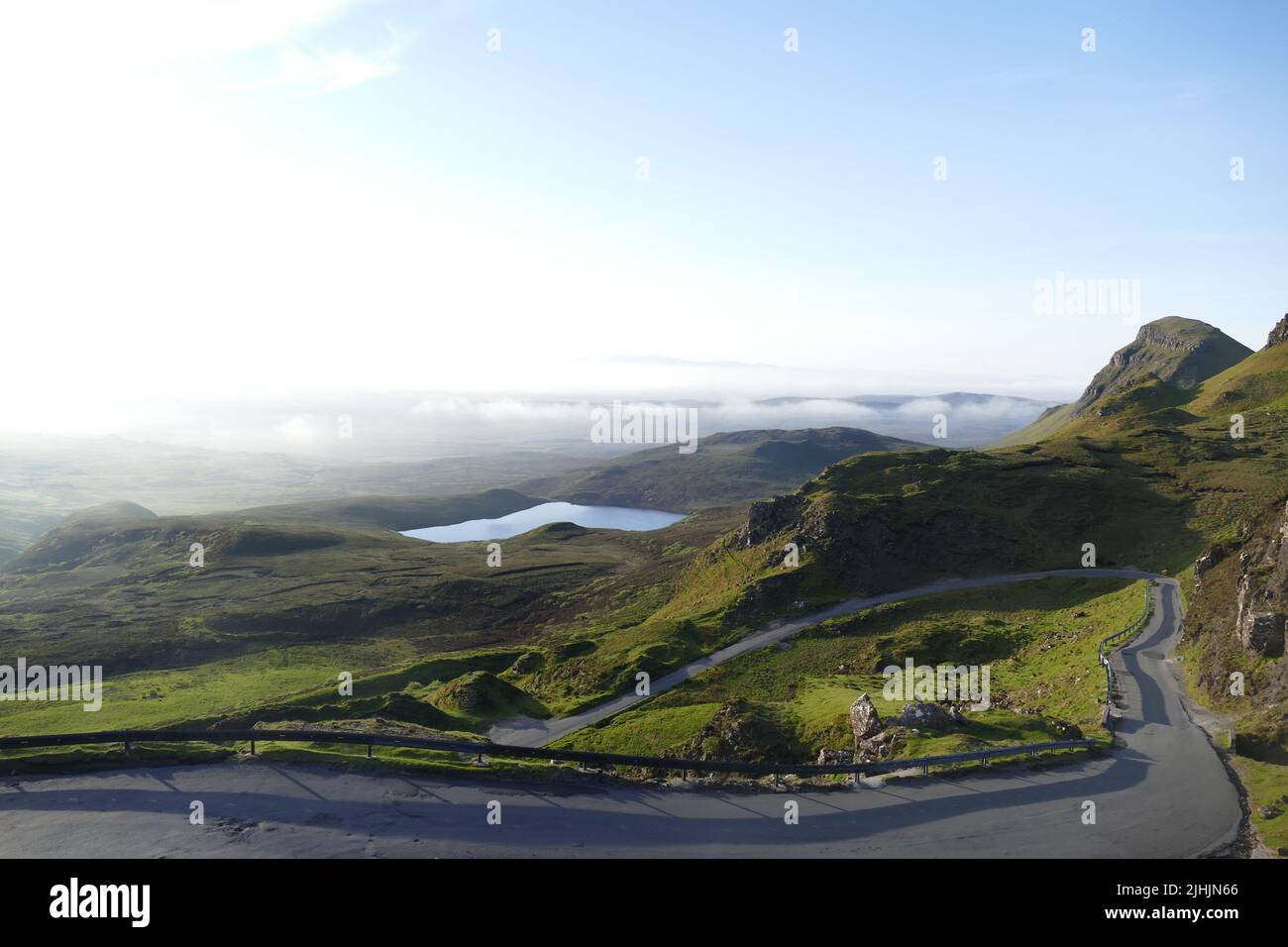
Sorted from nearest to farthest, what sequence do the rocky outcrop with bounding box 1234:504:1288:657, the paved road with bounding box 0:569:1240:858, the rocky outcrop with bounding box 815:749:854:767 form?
the paved road with bounding box 0:569:1240:858 → the rocky outcrop with bounding box 815:749:854:767 → the rocky outcrop with bounding box 1234:504:1288:657

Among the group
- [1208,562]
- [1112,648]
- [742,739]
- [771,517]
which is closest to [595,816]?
[742,739]

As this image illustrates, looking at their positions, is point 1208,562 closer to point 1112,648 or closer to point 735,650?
point 1112,648

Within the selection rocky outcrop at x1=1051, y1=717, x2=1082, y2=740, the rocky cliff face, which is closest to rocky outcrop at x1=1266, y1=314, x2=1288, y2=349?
the rocky cliff face

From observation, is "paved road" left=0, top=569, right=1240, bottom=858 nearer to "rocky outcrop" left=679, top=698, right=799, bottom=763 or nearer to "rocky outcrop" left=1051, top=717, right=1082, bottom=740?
"rocky outcrop" left=1051, top=717, right=1082, bottom=740

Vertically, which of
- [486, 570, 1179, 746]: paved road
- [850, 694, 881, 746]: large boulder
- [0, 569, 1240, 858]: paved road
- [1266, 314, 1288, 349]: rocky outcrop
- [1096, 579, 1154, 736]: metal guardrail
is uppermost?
[1266, 314, 1288, 349]: rocky outcrop

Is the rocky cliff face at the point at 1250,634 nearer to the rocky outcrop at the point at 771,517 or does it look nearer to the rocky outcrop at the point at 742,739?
the rocky outcrop at the point at 742,739
